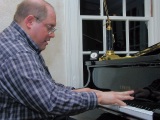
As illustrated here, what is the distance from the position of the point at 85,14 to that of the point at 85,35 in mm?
223

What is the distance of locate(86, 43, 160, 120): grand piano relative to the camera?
A: 1574mm

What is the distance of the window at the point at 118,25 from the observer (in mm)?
3107

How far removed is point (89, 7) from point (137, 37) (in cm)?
63

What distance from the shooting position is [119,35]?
10.5 feet

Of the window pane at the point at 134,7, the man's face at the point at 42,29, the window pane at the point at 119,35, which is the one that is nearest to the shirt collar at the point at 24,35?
the man's face at the point at 42,29

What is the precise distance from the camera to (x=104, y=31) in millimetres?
3143

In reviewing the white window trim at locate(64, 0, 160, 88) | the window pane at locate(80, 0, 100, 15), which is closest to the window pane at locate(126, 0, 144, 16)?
the window pane at locate(80, 0, 100, 15)

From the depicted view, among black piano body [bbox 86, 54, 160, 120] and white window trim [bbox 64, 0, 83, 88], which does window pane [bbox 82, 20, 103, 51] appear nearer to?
white window trim [bbox 64, 0, 83, 88]

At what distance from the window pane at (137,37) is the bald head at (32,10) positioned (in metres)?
1.94

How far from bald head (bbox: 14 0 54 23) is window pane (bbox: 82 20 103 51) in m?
1.69

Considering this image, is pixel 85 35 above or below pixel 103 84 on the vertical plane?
above

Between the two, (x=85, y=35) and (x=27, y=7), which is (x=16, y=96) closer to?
(x=27, y=7)

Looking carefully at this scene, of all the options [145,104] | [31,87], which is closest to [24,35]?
[31,87]

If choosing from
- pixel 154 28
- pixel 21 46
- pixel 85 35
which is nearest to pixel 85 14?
pixel 85 35
